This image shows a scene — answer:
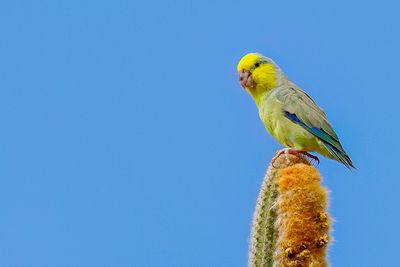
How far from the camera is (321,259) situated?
3.55m

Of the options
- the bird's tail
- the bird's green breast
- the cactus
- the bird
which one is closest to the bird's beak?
the bird

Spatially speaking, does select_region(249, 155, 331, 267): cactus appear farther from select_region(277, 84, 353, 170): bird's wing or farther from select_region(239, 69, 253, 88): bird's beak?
select_region(239, 69, 253, 88): bird's beak

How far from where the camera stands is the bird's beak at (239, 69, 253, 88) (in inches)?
381

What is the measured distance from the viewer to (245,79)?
9711 mm

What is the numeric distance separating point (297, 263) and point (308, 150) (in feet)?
17.7

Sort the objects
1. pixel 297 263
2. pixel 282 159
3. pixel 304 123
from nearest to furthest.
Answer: pixel 297 263 → pixel 282 159 → pixel 304 123

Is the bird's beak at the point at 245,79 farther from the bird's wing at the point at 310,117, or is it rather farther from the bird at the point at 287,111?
the bird's wing at the point at 310,117

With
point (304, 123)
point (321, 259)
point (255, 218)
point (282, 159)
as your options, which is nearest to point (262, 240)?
point (255, 218)

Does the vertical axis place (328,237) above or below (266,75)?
below

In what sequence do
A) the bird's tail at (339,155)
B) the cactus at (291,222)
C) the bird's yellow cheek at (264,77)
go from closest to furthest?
the cactus at (291,222), the bird's tail at (339,155), the bird's yellow cheek at (264,77)

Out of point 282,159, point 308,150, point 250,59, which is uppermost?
point 250,59

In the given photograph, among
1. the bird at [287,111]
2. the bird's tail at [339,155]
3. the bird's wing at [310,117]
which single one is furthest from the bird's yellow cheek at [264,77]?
the bird's tail at [339,155]

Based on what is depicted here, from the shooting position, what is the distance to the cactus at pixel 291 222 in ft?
11.6

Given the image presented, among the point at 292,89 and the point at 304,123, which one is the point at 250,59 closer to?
the point at 292,89
